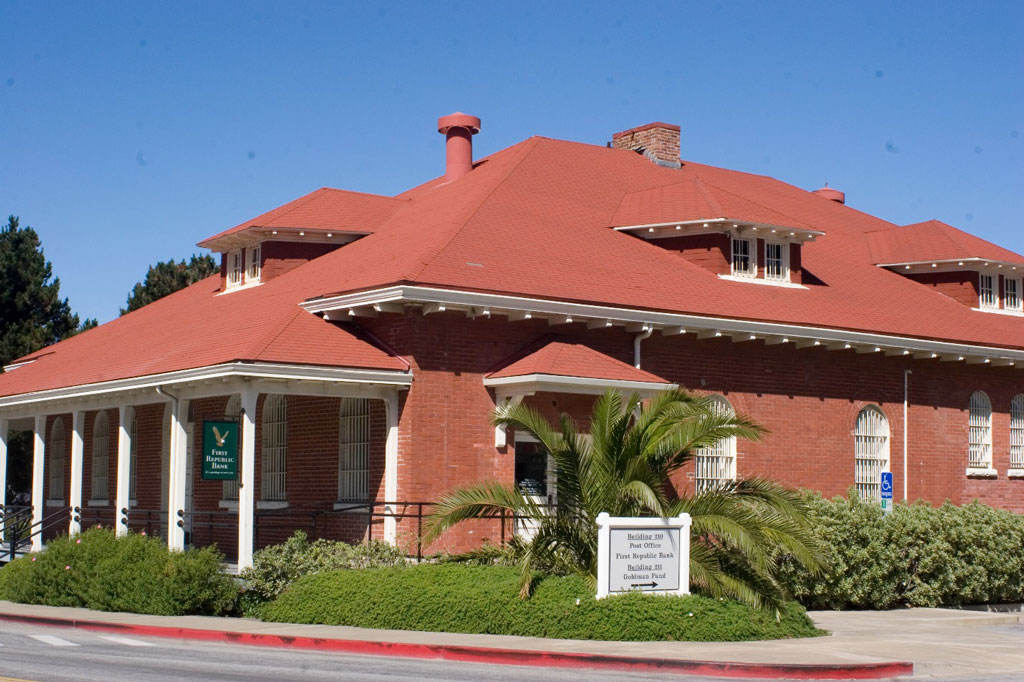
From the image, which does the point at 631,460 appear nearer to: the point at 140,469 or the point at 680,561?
the point at 680,561

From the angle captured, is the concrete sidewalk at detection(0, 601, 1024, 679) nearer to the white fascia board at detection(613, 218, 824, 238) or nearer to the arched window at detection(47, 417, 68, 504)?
the white fascia board at detection(613, 218, 824, 238)

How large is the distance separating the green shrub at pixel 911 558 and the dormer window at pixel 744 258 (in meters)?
6.11

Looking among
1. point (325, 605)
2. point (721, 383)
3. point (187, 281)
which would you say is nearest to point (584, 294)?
point (721, 383)

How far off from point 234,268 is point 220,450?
31.4 ft

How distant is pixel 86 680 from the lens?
12359mm

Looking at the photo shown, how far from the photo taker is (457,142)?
30.3m

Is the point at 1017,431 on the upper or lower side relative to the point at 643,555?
upper

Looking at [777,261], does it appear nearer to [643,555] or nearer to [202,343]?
[202,343]

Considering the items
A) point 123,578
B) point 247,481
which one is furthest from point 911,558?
point 123,578

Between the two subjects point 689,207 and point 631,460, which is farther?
point 689,207

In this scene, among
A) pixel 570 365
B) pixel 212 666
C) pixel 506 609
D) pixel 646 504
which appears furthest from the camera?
pixel 570 365

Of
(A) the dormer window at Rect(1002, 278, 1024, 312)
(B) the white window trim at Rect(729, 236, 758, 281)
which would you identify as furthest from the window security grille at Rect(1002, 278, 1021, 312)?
(B) the white window trim at Rect(729, 236, 758, 281)

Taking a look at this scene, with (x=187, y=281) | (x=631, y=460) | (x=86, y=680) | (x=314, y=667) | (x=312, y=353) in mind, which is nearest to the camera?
(x=86, y=680)

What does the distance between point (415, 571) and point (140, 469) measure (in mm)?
14037
